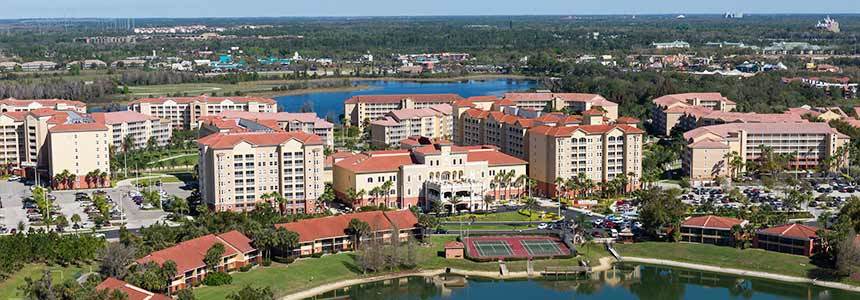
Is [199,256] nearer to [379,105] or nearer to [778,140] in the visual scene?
[778,140]

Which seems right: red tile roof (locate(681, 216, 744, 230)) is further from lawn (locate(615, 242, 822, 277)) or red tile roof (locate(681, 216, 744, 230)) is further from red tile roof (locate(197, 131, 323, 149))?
red tile roof (locate(197, 131, 323, 149))

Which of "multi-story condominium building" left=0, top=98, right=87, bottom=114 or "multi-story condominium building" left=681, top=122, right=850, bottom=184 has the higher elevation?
"multi-story condominium building" left=0, top=98, right=87, bottom=114

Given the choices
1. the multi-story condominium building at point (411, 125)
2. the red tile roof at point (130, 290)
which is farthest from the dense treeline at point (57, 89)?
the red tile roof at point (130, 290)

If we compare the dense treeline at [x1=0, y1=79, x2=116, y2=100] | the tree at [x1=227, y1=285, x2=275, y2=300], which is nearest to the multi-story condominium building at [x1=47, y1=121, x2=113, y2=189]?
the tree at [x1=227, y1=285, x2=275, y2=300]

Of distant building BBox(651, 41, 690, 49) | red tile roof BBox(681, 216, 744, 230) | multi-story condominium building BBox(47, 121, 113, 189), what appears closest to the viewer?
red tile roof BBox(681, 216, 744, 230)

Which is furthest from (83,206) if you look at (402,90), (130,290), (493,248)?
(402,90)

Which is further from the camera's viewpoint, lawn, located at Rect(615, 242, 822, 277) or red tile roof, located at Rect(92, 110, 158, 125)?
red tile roof, located at Rect(92, 110, 158, 125)
